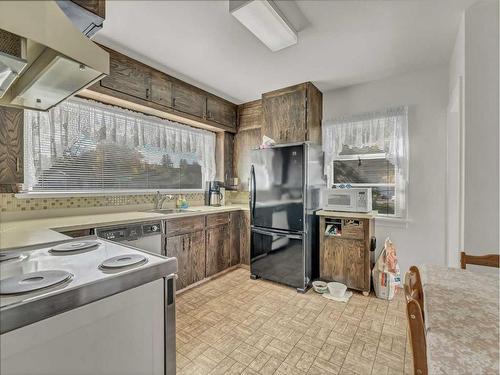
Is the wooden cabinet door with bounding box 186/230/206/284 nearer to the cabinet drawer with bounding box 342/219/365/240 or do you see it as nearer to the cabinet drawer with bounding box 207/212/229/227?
the cabinet drawer with bounding box 207/212/229/227

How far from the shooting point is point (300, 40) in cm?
210

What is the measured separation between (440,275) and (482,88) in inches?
58.6

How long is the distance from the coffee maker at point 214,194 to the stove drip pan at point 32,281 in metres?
2.83

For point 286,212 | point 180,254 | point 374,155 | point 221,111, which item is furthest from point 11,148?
point 374,155

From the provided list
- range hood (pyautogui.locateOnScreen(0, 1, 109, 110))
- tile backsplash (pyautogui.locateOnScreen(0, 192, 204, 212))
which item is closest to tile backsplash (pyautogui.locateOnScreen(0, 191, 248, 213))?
tile backsplash (pyautogui.locateOnScreen(0, 192, 204, 212))

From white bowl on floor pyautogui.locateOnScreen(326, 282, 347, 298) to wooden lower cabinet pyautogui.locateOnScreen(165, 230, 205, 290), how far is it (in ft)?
4.94

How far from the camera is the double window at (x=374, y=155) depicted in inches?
111

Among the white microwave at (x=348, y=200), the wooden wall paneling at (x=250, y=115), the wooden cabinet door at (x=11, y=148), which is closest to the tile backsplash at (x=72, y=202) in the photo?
the wooden cabinet door at (x=11, y=148)

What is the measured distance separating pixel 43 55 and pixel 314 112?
287cm

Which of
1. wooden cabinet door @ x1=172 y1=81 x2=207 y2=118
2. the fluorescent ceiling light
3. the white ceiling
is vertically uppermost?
the white ceiling

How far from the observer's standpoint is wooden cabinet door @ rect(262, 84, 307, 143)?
3080mm

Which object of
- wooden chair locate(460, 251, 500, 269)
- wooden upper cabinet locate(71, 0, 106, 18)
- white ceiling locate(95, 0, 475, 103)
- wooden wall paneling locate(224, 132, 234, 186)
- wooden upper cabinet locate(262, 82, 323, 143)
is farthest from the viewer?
wooden wall paneling locate(224, 132, 234, 186)

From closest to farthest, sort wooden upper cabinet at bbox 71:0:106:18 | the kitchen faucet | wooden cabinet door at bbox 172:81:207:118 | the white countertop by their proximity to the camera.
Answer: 1. wooden upper cabinet at bbox 71:0:106:18
2. the white countertop
3. wooden cabinet door at bbox 172:81:207:118
4. the kitchen faucet

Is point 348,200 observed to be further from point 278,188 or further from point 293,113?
point 293,113
